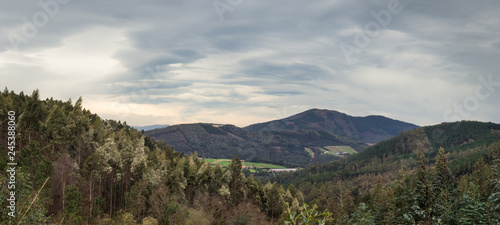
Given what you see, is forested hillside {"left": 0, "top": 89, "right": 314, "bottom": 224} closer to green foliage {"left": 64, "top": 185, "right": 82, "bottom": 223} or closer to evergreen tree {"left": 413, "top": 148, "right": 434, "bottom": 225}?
green foliage {"left": 64, "top": 185, "right": 82, "bottom": 223}

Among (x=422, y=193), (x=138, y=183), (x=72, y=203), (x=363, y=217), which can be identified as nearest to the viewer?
(x=422, y=193)

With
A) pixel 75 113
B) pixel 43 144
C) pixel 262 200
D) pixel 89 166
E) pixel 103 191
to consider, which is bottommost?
pixel 262 200

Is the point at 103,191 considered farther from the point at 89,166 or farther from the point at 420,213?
the point at 420,213

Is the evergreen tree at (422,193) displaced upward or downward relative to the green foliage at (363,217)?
upward

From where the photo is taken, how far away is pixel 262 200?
88688mm

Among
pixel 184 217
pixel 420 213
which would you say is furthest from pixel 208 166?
pixel 420 213

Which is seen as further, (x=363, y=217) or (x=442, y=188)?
(x=442, y=188)

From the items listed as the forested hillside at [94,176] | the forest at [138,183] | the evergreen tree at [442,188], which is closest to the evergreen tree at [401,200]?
the forest at [138,183]

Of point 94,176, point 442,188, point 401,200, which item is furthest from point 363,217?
point 94,176

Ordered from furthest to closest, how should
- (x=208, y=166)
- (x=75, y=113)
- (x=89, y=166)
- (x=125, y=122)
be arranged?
(x=125, y=122) → (x=208, y=166) → (x=75, y=113) → (x=89, y=166)

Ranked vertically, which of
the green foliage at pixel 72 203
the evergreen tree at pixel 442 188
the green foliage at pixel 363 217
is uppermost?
the evergreen tree at pixel 442 188

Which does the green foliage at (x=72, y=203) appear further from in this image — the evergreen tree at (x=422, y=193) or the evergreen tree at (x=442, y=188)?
the evergreen tree at (x=442, y=188)

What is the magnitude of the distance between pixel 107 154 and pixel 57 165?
952 cm

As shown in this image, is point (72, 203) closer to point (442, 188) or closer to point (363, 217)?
point (363, 217)
